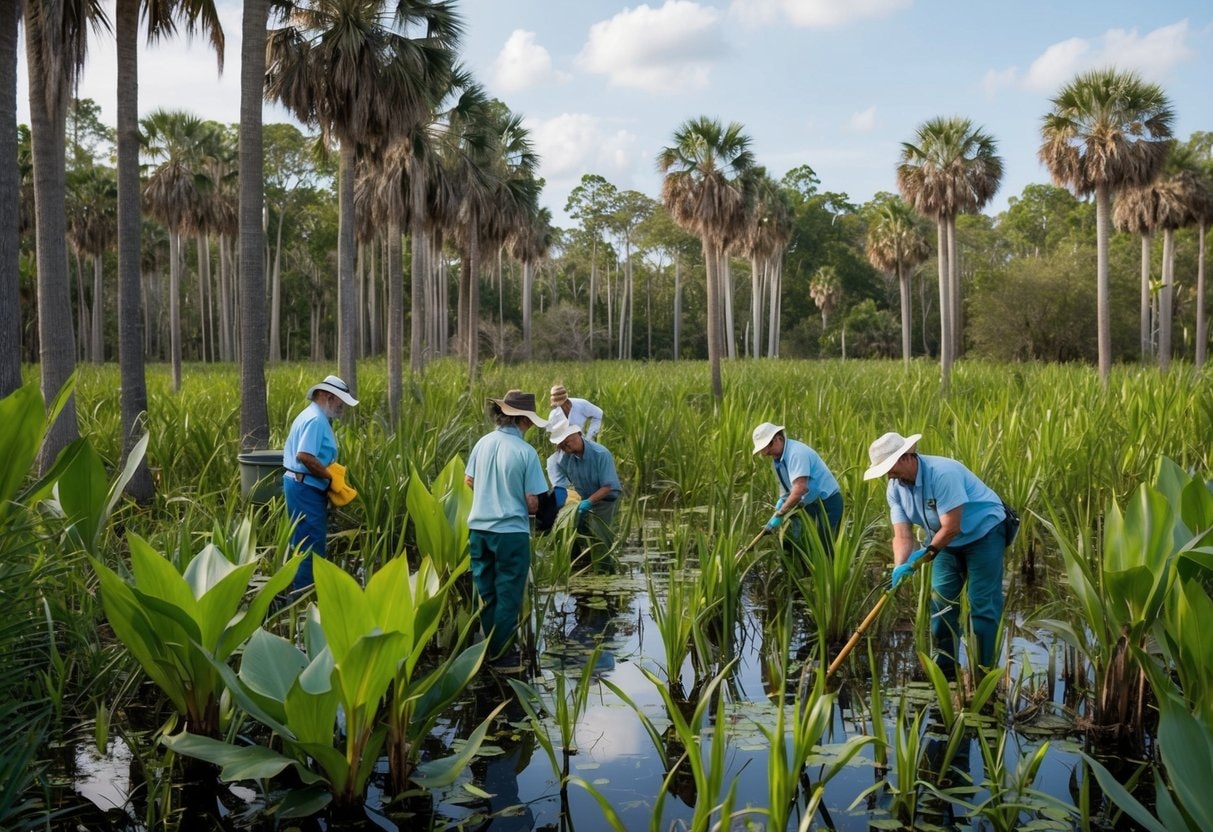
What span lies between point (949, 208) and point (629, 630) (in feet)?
87.0

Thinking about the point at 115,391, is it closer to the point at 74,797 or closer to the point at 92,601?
the point at 92,601

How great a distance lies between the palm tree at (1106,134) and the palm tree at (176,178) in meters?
24.5

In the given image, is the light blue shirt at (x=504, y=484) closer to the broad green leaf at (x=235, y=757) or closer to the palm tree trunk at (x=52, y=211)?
the broad green leaf at (x=235, y=757)

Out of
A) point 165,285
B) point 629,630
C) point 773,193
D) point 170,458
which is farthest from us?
point 165,285

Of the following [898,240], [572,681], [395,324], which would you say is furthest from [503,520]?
[898,240]

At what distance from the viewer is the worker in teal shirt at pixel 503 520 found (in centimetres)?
559

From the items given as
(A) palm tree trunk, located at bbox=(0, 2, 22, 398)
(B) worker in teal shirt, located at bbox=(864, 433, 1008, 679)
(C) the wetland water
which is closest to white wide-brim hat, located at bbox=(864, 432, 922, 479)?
(B) worker in teal shirt, located at bbox=(864, 433, 1008, 679)

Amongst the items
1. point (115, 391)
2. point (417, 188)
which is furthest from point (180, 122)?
point (115, 391)

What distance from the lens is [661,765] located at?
451cm

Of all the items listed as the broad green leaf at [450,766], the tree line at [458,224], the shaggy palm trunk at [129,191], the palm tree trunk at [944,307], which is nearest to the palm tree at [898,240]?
the tree line at [458,224]

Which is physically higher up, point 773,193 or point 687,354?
point 773,193

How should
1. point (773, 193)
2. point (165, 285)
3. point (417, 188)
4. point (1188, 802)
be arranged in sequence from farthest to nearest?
point (165, 285)
point (773, 193)
point (417, 188)
point (1188, 802)

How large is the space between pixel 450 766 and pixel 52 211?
334 inches

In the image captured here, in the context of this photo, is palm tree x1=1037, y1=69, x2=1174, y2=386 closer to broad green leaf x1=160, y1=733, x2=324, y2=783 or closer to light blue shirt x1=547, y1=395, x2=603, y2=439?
light blue shirt x1=547, y1=395, x2=603, y2=439
